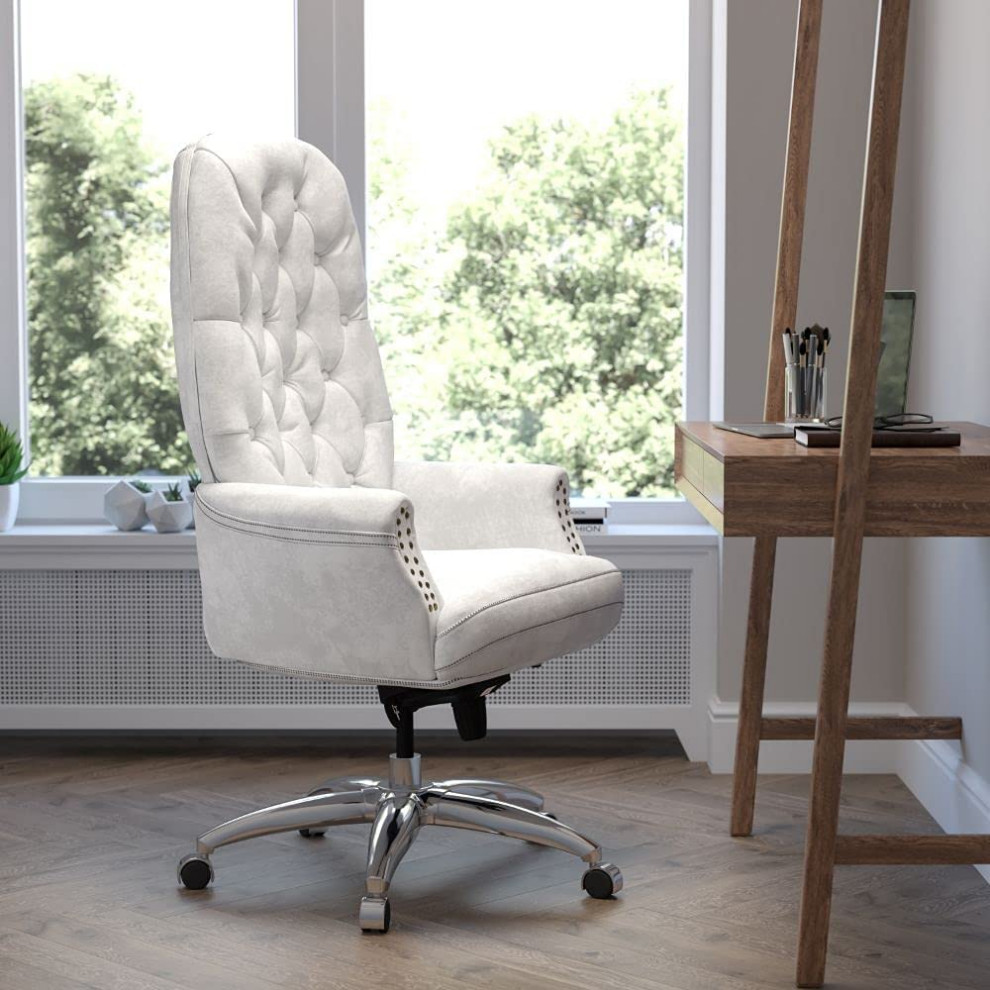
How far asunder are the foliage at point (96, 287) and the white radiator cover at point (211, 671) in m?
0.43

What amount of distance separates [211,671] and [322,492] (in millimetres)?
1183

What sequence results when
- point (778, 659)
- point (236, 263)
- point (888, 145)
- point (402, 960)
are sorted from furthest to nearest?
point (778, 659) < point (236, 263) < point (402, 960) < point (888, 145)

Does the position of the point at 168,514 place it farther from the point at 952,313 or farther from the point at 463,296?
the point at 952,313

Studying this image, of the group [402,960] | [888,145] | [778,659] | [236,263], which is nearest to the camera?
[888,145]

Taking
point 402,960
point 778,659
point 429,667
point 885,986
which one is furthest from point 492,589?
point 778,659

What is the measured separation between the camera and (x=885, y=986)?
6.56 feet

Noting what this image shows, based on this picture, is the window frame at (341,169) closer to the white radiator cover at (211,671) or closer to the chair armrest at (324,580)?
the white radiator cover at (211,671)

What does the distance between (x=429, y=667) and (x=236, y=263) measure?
2.54ft

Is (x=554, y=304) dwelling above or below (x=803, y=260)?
below

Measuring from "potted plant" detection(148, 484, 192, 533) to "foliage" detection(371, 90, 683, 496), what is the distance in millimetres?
580

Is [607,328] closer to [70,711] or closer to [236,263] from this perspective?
[236,263]

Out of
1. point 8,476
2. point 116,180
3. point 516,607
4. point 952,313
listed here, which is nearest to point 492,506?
point 516,607

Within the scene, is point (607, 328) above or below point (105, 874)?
above

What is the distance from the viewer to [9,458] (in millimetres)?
3305
